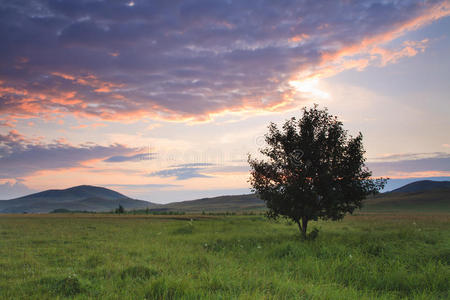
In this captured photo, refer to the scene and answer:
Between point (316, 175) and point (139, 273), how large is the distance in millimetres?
14064

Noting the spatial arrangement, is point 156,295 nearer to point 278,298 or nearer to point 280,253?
point 278,298

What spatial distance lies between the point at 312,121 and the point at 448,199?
119 metres

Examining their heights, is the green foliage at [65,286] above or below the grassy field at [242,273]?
above

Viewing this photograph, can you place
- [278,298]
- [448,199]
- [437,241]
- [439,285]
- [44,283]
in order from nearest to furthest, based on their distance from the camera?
[278,298], [44,283], [439,285], [437,241], [448,199]

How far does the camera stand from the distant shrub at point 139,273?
32.2 ft

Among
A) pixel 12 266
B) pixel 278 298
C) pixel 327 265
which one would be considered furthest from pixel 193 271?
pixel 12 266

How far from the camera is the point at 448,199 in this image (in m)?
110

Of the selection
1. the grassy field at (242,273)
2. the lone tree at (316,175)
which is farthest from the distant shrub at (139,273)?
the lone tree at (316,175)

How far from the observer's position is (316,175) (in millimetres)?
20328

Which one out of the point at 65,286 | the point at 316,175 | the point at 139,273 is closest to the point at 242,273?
the point at 139,273

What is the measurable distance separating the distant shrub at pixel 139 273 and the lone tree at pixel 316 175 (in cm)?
1175

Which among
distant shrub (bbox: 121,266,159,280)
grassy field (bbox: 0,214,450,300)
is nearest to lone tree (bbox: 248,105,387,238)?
grassy field (bbox: 0,214,450,300)

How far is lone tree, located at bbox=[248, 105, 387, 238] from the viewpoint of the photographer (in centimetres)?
1998

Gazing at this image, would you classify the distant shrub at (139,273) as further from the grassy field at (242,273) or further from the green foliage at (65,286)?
the green foliage at (65,286)
